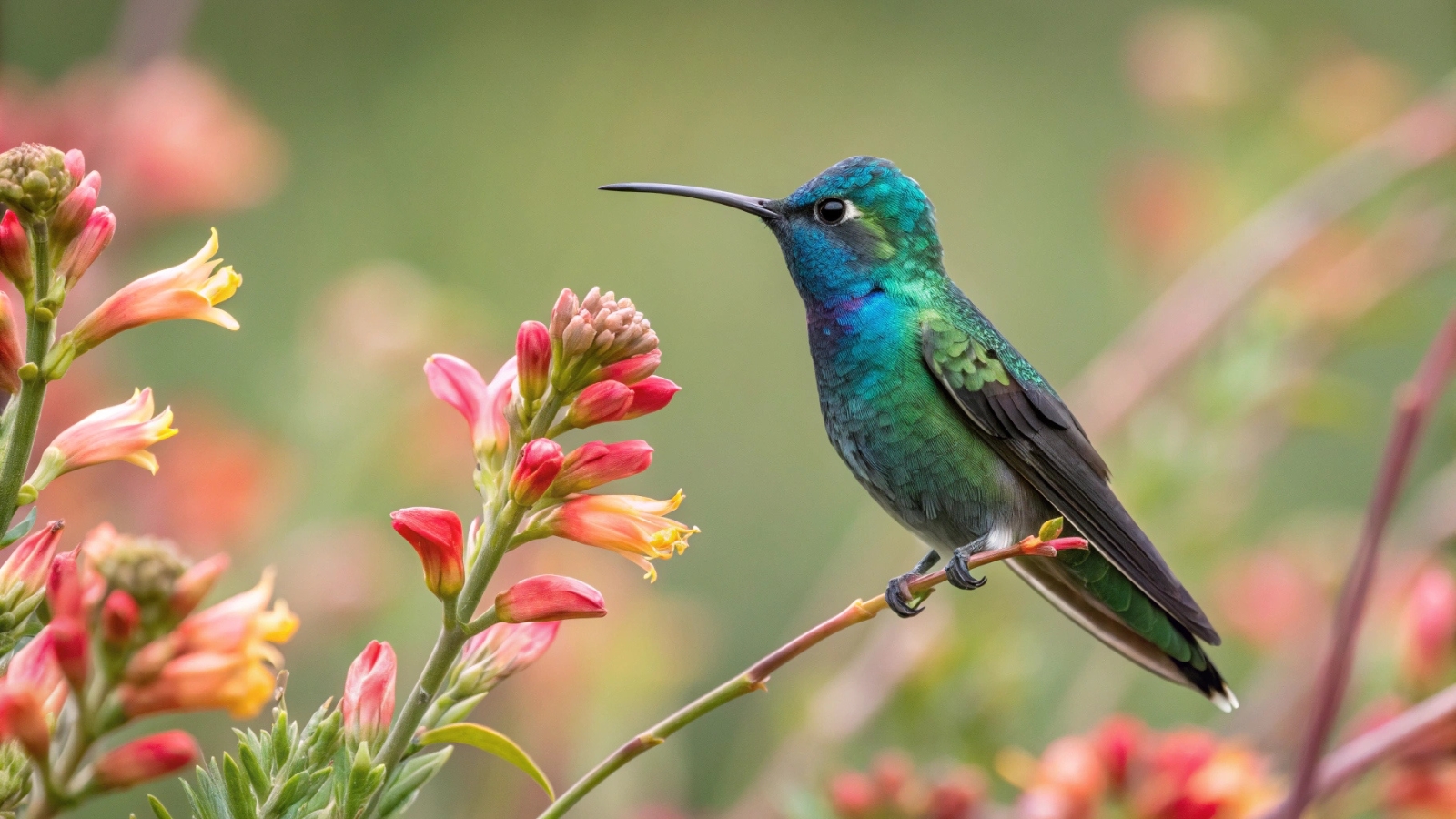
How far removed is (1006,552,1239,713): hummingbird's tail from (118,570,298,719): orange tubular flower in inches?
60.9

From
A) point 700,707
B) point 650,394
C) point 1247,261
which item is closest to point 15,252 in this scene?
point 650,394

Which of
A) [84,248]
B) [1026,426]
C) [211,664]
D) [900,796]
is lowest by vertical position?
[900,796]

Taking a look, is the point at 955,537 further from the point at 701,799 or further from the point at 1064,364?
the point at 1064,364

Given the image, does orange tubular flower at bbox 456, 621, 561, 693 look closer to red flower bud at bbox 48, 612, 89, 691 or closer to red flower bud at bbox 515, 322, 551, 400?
red flower bud at bbox 515, 322, 551, 400

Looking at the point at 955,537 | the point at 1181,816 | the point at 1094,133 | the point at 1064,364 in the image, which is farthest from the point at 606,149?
the point at 1181,816

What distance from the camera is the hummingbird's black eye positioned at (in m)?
2.53

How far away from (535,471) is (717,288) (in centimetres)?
488

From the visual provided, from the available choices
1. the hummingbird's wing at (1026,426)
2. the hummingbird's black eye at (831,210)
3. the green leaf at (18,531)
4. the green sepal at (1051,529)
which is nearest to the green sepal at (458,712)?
the green leaf at (18,531)

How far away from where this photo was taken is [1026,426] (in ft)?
8.11

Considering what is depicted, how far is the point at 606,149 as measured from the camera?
20.8 feet

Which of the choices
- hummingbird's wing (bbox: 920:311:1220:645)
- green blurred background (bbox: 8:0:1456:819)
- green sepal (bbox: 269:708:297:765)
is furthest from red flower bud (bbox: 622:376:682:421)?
hummingbird's wing (bbox: 920:311:1220:645)

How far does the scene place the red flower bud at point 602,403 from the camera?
1157mm

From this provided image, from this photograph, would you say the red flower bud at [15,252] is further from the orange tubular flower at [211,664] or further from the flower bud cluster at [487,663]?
the flower bud cluster at [487,663]

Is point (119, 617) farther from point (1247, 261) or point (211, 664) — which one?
point (1247, 261)
